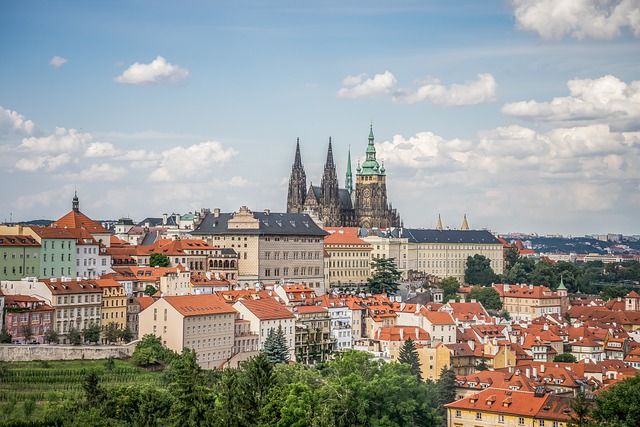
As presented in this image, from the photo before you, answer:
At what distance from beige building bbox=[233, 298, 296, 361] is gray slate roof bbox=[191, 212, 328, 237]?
26.7 metres

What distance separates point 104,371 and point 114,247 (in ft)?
107

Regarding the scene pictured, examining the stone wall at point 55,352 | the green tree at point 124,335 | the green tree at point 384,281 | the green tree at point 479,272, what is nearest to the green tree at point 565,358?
the green tree at point 384,281

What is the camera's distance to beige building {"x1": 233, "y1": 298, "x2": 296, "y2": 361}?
80.8 metres

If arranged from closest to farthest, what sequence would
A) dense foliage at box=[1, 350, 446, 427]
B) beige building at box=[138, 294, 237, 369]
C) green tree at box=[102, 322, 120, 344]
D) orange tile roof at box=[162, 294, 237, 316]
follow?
dense foliage at box=[1, 350, 446, 427]
beige building at box=[138, 294, 237, 369]
orange tile roof at box=[162, 294, 237, 316]
green tree at box=[102, 322, 120, 344]

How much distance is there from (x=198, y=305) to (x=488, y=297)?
164ft

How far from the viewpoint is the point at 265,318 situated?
81.3 m

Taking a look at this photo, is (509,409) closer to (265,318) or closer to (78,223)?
(265,318)

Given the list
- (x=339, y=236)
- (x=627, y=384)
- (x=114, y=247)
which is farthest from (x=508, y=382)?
(x=339, y=236)

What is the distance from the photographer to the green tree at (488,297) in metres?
120

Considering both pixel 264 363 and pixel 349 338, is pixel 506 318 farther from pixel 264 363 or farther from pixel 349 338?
pixel 264 363

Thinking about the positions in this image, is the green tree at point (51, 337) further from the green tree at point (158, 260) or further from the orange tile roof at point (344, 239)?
the orange tile roof at point (344, 239)

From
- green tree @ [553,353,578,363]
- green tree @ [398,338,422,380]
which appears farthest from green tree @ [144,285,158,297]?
green tree @ [553,353,578,363]

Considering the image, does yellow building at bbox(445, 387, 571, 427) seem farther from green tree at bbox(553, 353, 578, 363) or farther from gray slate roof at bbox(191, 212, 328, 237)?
gray slate roof at bbox(191, 212, 328, 237)

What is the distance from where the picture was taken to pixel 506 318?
117 metres
